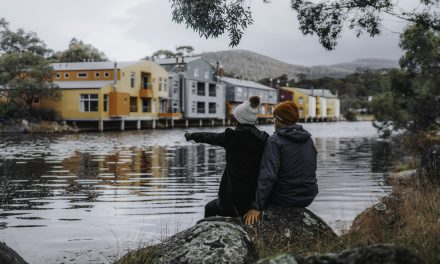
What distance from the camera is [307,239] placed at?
17.3 ft

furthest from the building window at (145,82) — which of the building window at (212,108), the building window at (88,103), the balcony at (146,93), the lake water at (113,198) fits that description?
the lake water at (113,198)

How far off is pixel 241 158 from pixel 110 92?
4842cm

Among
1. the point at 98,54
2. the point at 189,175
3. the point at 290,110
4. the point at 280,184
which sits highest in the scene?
the point at 98,54

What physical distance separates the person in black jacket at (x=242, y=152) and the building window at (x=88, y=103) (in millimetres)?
47191

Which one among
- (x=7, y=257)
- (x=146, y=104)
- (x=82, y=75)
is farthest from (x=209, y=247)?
(x=146, y=104)

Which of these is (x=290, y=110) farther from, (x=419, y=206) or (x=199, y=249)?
(x=419, y=206)

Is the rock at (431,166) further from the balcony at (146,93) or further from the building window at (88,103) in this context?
the balcony at (146,93)

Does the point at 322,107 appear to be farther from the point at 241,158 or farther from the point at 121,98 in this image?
the point at 241,158

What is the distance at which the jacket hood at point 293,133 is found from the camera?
5.26m

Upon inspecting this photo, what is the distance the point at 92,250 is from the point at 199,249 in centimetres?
318

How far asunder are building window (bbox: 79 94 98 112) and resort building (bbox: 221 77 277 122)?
93.2 feet

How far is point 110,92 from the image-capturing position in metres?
52.3

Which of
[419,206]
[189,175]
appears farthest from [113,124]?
[419,206]

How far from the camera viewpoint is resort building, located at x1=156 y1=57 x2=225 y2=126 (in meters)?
67.7
